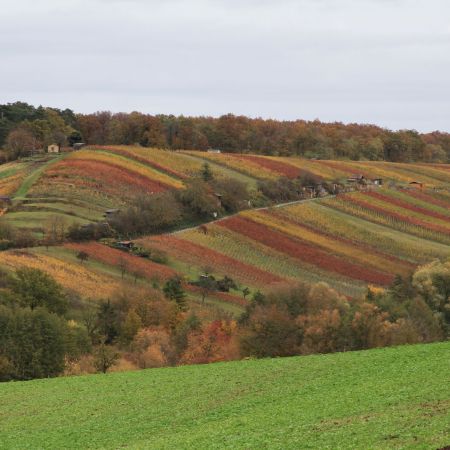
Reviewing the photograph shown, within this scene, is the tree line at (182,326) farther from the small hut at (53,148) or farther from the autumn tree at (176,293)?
the small hut at (53,148)

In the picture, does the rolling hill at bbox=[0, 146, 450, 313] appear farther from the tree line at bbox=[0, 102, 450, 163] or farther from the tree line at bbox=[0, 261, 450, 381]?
the tree line at bbox=[0, 102, 450, 163]

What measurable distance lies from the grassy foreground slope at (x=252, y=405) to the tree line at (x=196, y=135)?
115 metres

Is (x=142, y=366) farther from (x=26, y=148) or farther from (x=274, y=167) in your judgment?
(x=26, y=148)

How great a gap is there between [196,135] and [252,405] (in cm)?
14389

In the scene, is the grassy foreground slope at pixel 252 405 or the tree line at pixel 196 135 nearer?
the grassy foreground slope at pixel 252 405

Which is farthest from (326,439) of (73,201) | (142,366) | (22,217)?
(73,201)

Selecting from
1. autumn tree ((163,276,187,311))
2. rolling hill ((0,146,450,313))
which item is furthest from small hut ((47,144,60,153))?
autumn tree ((163,276,187,311))

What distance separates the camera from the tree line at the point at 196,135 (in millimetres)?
164000

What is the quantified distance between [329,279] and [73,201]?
1241 inches

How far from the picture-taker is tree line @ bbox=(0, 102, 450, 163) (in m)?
164

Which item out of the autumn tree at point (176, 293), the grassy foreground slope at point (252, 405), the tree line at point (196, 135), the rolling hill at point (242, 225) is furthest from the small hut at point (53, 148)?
the grassy foreground slope at point (252, 405)

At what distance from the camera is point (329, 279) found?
9419cm

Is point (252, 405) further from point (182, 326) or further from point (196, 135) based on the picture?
point (196, 135)

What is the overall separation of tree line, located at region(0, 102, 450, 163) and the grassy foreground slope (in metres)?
115
